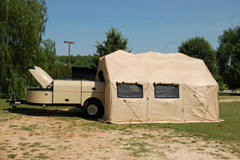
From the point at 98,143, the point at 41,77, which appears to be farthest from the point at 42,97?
the point at 98,143

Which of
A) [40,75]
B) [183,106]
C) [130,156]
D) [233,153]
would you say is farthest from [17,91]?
[233,153]

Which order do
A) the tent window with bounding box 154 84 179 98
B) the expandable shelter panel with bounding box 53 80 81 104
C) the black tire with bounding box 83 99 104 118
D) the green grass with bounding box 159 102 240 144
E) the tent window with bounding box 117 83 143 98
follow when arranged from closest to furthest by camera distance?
1. the green grass with bounding box 159 102 240 144
2. the tent window with bounding box 117 83 143 98
3. the tent window with bounding box 154 84 179 98
4. the expandable shelter panel with bounding box 53 80 81 104
5. the black tire with bounding box 83 99 104 118

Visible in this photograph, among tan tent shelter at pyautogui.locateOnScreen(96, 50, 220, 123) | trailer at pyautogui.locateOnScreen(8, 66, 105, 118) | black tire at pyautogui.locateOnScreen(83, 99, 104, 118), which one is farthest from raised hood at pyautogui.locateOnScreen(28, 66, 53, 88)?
tan tent shelter at pyautogui.locateOnScreen(96, 50, 220, 123)

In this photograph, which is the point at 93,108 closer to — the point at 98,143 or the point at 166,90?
the point at 166,90

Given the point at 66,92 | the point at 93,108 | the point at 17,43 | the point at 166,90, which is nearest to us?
the point at 166,90

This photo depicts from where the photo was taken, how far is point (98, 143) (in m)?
7.37

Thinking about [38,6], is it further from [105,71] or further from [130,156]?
[130,156]

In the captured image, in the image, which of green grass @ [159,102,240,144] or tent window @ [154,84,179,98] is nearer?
green grass @ [159,102,240,144]

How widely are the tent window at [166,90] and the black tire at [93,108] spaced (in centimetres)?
279

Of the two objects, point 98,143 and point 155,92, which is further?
point 155,92

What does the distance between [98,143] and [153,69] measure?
228 inches

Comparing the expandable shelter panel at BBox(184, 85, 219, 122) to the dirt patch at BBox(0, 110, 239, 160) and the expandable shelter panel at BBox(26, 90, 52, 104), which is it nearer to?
the dirt patch at BBox(0, 110, 239, 160)

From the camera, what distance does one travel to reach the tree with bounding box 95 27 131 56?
29.0 m

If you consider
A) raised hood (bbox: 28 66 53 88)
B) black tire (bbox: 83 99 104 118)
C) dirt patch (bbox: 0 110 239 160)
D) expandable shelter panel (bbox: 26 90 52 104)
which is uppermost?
raised hood (bbox: 28 66 53 88)
